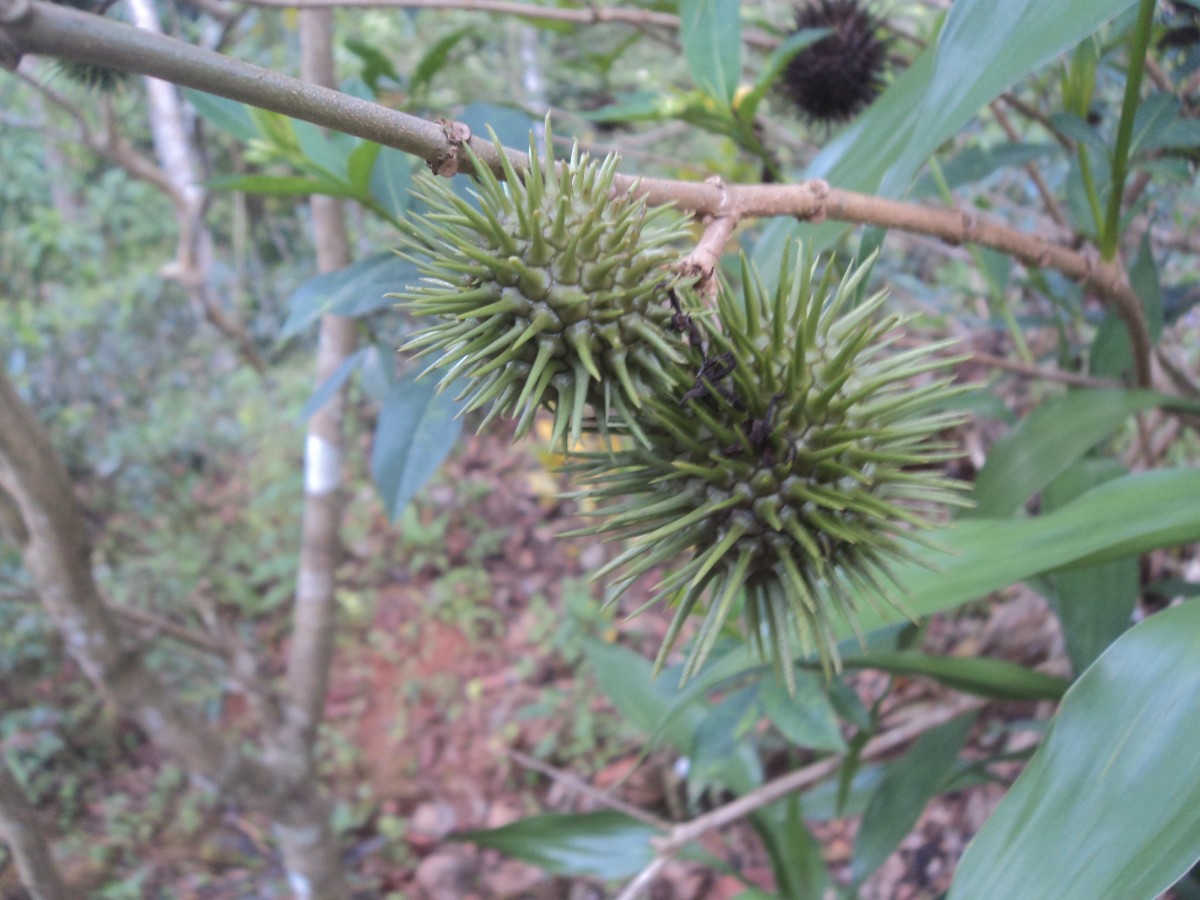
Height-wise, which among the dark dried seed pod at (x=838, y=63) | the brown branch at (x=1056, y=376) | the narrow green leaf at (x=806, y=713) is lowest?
the narrow green leaf at (x=806, y=713)

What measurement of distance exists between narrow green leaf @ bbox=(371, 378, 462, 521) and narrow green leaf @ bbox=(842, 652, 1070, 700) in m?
0.67

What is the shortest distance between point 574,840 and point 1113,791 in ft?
4.51

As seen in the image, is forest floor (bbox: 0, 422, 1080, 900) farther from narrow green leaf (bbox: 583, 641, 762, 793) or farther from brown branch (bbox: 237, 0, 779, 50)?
brown branch (bbox: 237, 0, 779, 50)

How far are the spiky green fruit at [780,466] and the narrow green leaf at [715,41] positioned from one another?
597 millimetres

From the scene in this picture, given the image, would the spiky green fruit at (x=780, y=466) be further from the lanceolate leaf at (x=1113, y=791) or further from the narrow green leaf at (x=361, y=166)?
the narrow green leaf at (x=361, y=166)

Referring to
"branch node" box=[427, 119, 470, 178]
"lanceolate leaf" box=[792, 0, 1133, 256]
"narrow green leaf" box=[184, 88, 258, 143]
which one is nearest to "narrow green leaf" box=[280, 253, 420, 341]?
"narrow green leaf" box=[184, 88, 258, 143]

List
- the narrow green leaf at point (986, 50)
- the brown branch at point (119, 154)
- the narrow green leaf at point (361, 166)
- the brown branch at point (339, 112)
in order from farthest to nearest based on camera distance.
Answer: the brown branch at point (119, 154)
the narrow green leaf at point (361, 166)
the narrow green leaf at point (986, 50)
the brown branch at point (339, 112)

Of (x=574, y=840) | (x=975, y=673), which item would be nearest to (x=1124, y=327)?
(x=975, y=673)

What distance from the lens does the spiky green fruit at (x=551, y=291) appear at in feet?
2.52

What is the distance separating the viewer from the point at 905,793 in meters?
1.63

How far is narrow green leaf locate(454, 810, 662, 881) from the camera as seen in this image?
1806mm

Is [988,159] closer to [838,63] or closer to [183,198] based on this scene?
[838,63]

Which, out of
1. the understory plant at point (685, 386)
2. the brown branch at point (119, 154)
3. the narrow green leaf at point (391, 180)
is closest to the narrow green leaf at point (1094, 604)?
the understory plant at point (685, 386)

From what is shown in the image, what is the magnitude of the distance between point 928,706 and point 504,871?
1.38 metres
